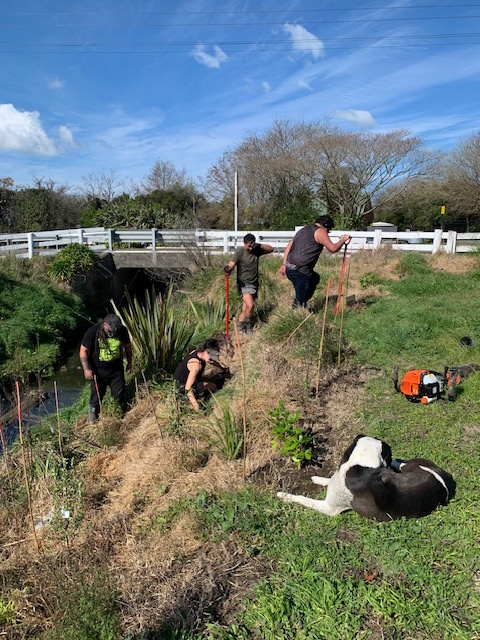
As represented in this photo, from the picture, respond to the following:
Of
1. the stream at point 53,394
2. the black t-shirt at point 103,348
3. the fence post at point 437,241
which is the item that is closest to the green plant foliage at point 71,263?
the stream at point 53,394

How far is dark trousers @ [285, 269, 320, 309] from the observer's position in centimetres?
664

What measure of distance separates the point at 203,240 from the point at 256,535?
1127 centimetres

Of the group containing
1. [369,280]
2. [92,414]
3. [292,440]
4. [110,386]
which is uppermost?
[369,280]

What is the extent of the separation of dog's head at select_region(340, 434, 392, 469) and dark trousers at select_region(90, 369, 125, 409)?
307 centimetres

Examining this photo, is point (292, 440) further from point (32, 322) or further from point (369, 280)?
point (32, 322)

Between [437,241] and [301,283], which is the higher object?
[437,241]

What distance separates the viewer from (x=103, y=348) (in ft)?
16.7

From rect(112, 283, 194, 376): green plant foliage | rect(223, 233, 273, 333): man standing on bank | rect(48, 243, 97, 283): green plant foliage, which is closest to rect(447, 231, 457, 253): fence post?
rect(223, 233, 273, 333): man standing on bank

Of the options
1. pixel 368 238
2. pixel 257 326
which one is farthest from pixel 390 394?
pixel 368 238

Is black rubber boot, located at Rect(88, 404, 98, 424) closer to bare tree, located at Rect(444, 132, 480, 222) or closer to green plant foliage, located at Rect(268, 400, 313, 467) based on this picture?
green plant foliage, located at Rect(268, 400, 313, 467)

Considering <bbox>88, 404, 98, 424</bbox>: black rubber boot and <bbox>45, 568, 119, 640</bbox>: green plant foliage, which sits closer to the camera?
<bbox>45, 568, 119, 640</bbox>: green plant foliage

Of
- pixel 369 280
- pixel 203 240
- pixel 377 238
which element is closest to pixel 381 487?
pixel 369 280

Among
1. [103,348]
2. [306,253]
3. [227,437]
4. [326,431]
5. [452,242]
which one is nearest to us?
[227,437]

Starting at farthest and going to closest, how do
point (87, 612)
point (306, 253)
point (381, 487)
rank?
point (306, 253), point (381, 487), point (87, 612)
